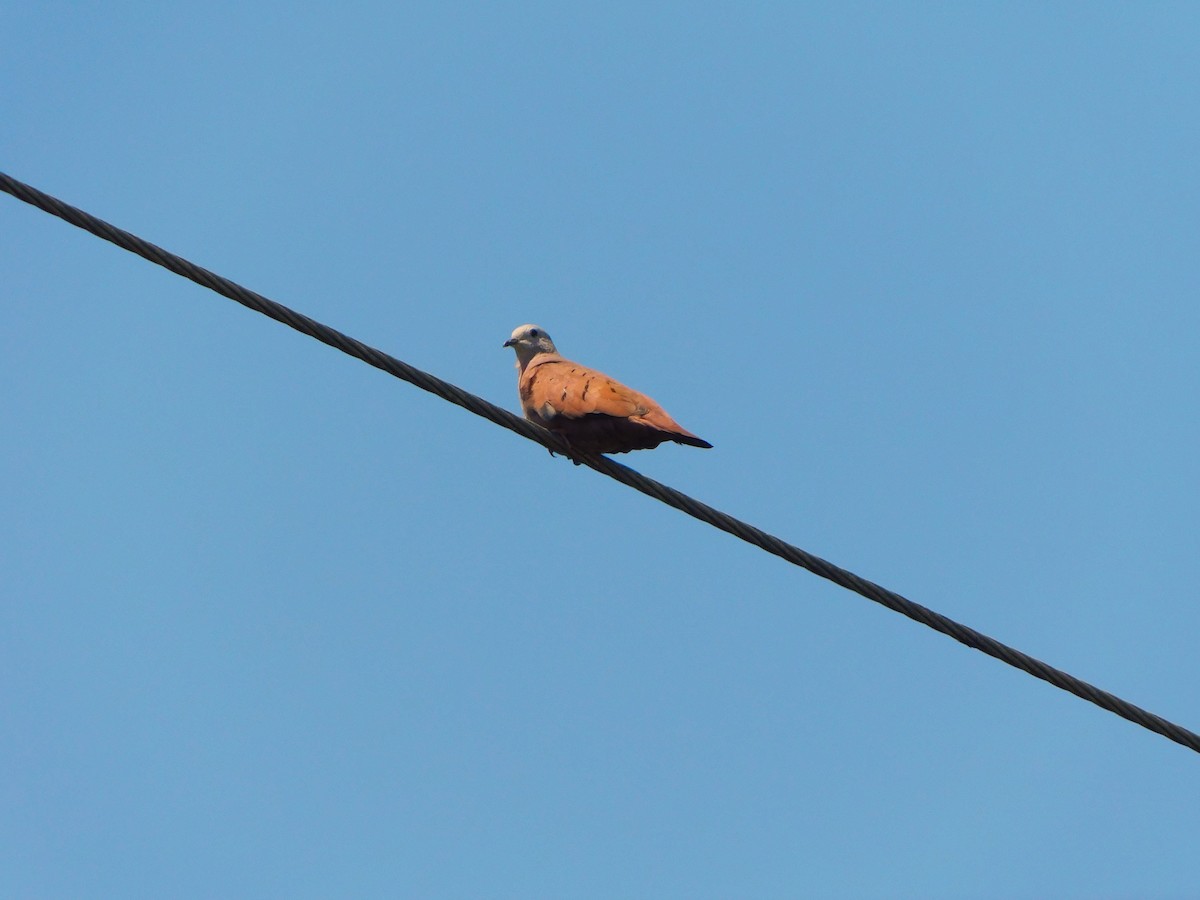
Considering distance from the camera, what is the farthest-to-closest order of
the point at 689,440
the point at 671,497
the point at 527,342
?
the point at 527,342, the point at 689,440, the point at 671,497

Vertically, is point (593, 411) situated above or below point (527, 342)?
below

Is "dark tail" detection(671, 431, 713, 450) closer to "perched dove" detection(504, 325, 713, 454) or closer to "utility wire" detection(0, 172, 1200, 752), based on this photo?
"perched dove" detection(504, 325, 713, 454)

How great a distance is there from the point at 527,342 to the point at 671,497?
13.0ft

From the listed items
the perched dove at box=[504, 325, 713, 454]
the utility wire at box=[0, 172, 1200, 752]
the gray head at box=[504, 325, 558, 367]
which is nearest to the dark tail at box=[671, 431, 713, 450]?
the perched dove at box=[504, 325, 713, 454]

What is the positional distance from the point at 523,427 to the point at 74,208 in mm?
1958

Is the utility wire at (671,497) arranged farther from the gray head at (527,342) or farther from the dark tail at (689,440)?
the gray head at (527,342)

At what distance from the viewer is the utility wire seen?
561cm

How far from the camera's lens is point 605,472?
7.00m

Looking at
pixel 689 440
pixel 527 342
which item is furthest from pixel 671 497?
pixel 527 342

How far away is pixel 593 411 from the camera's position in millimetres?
8047

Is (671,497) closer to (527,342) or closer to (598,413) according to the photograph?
(598,413)

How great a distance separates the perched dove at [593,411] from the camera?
25.6ft

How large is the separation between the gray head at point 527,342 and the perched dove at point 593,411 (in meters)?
1.01

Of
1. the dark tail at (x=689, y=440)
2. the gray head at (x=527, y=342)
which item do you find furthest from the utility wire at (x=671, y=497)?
the gray head at (x=527, y=342)
